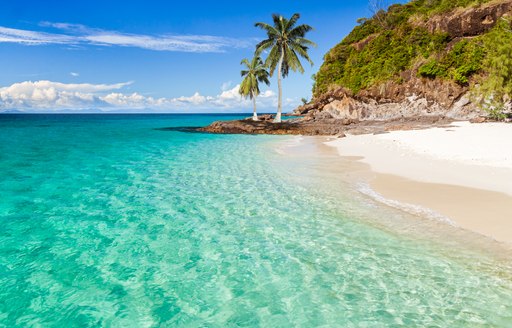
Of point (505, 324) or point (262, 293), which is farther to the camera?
point (262, 293)

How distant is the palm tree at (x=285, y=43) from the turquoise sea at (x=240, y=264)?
35.5 metres

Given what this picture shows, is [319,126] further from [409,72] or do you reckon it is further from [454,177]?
[454,177]

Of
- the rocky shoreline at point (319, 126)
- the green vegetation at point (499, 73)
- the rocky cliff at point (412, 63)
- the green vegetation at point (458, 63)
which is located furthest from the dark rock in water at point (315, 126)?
the green vegetation at point (458, 63)

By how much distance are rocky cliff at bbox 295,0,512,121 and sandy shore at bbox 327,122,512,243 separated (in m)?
17.6

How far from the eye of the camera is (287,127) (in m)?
36.7

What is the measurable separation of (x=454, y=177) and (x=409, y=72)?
3344 centimetres

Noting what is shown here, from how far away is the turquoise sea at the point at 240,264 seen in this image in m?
4.19

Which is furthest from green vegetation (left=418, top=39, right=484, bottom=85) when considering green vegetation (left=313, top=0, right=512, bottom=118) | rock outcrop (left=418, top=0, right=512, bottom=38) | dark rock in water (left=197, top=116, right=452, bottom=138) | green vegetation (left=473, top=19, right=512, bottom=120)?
green vegetation (left=473, top=19, right=512, bottom=120)

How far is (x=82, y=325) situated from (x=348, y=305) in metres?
3.41

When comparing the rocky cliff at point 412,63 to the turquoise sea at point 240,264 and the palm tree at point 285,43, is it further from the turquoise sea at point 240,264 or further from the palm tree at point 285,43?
the turquoise sea at point 240,264

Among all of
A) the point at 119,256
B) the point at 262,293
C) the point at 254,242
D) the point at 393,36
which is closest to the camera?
the point at 262,293

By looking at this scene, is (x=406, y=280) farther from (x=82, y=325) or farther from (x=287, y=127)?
(x=287, y=127)

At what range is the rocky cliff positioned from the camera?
113 feet

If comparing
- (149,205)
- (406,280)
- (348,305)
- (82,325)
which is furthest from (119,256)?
(406,280)
